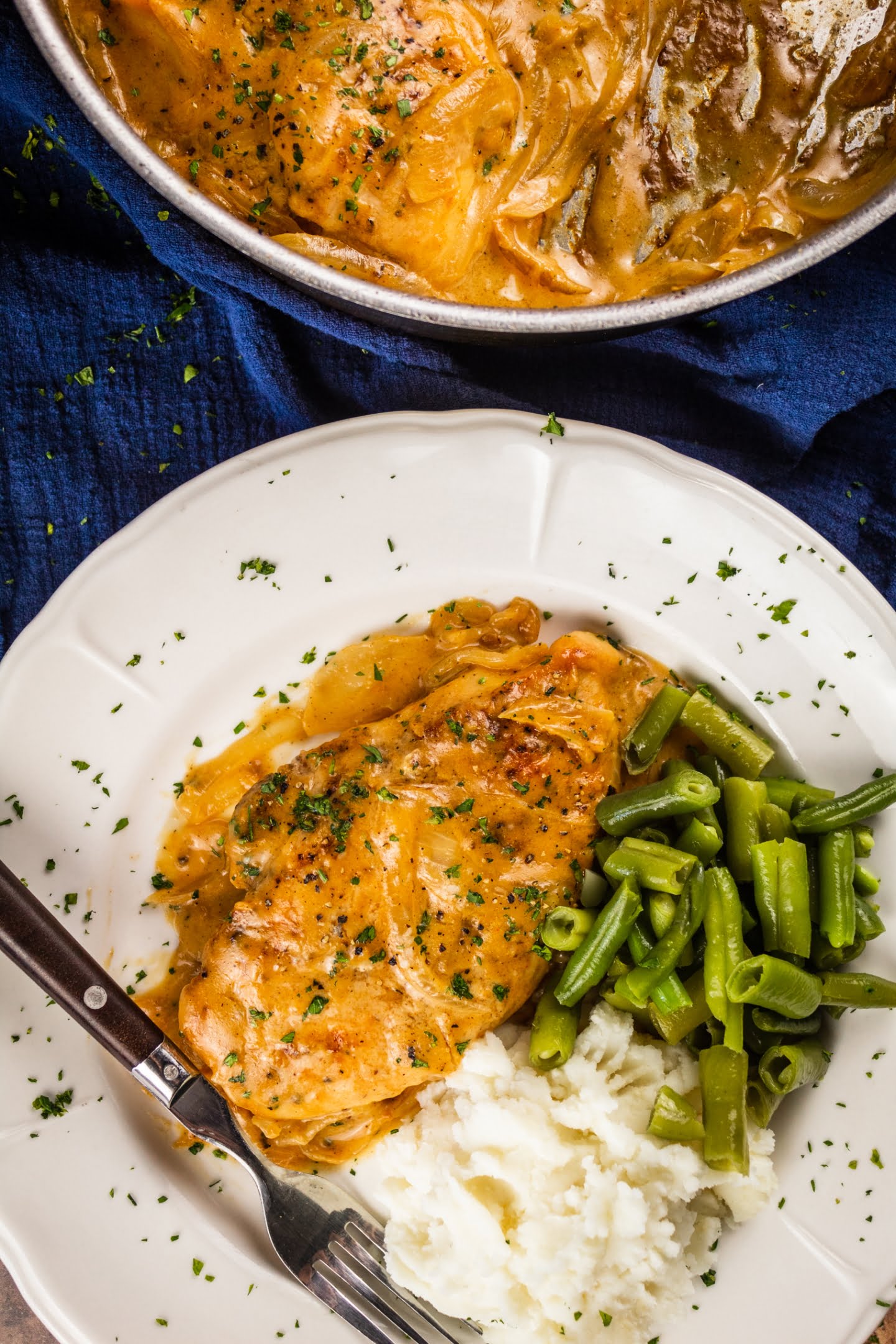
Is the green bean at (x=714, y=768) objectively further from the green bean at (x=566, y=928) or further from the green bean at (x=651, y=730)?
the green bean at (x=566, y=928)

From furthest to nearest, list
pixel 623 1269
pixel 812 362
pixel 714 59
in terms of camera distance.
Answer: pixel 812 362 < pixel 623 1269 < pixel 714 59

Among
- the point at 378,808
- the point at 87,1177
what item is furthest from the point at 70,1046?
the point at 378,808

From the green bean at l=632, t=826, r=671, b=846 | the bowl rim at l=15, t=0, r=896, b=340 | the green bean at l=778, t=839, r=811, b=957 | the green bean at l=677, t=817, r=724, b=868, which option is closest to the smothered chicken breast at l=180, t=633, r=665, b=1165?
the green bean at l=632, t=826, r=671, b=846

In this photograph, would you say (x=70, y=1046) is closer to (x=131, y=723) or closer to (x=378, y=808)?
(x=131, y=723)

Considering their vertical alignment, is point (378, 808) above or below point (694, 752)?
above

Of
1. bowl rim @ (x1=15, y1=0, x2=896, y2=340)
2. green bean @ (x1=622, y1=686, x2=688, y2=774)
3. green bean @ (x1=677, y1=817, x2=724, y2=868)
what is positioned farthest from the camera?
green bean @ (x1=622, y1=686, x2=688, y2=774)

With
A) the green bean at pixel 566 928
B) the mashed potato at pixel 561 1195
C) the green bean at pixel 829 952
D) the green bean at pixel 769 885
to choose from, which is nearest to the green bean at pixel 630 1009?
the mashed potato at pixel 561 1195

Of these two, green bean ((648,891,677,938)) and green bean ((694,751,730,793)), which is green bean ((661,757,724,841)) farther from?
green bean ((648,891,677,938))
